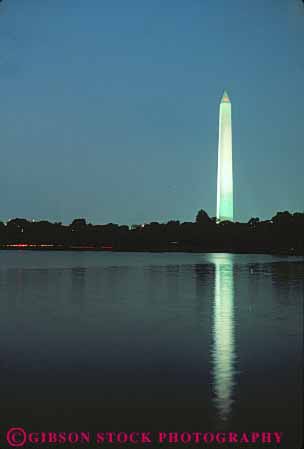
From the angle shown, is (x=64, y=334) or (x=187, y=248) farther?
(x=187, y=248)

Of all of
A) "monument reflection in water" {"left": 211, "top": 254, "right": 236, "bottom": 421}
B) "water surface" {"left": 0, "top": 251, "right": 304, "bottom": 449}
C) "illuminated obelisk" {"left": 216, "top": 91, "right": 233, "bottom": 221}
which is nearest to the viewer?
"water surface" {"left": 0, "top": 251, "right": 304, "bottom": 449}

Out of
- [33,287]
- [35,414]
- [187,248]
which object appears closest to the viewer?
[35,414]

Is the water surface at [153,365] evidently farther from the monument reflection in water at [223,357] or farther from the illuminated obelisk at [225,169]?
the illuminated obelisk at [225,169]

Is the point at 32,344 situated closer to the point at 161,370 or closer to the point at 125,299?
the point at 161,370

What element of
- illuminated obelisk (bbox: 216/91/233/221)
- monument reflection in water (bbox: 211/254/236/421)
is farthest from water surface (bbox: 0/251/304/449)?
illuminated obelisk (bbox: 216/91/233/221)

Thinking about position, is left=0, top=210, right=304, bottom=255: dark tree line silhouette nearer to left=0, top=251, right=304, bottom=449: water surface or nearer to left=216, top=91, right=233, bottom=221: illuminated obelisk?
left=216, top=91, right=233, bottom=221: illuminated obelisk

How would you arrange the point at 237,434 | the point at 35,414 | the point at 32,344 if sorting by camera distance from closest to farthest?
the point at 237,434
the point at 35,414
the point at 32,344

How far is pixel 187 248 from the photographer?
6422 inches

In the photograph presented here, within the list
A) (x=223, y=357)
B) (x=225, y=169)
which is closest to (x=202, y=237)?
(x=225, y=169)

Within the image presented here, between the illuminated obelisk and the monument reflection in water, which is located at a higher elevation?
the illuminated obelisk

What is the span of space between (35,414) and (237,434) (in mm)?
2742

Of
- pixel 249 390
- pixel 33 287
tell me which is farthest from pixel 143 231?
pixel 249 390

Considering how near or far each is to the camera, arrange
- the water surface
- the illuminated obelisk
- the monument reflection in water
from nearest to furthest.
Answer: the water surface → the monument reflection in water → the illuminated obelisk

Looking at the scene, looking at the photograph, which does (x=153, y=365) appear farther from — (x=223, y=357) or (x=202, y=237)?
(x=202, y=237)
